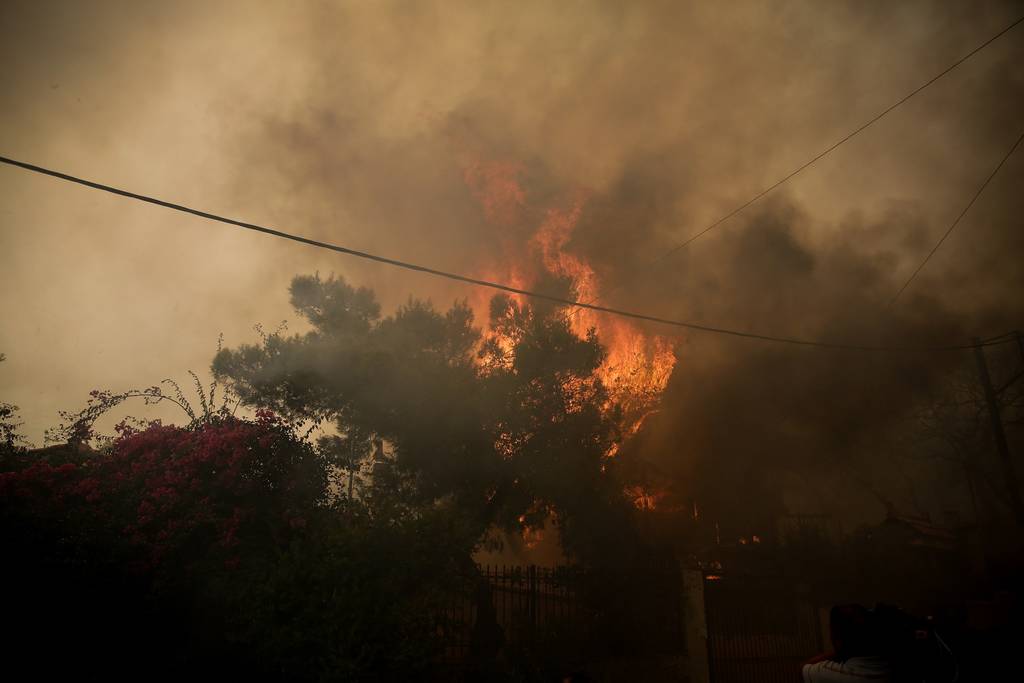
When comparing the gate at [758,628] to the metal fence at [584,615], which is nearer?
the metal fence at [584,615]

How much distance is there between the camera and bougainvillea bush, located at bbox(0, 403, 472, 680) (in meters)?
7.57

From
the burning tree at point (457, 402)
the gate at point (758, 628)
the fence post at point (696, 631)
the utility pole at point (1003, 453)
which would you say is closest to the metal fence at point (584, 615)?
the fence post at point (696, 631)

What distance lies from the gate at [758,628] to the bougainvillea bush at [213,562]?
737cm

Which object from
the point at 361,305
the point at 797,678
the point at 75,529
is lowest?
the point at 797,678

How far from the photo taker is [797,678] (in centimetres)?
1342

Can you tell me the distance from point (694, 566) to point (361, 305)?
11171 mm

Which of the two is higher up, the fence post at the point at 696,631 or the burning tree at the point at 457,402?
the burning tree at the point at 457,402

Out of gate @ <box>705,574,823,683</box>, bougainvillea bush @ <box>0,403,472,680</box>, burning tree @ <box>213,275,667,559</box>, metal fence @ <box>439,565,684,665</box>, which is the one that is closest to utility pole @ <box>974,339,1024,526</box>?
gate @ <box>705,574,823,683</box>

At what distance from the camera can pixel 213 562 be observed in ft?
31.8

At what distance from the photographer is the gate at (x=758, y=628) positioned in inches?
497

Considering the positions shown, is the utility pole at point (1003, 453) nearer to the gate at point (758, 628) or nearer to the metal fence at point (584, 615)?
the gate at point (758, 628)

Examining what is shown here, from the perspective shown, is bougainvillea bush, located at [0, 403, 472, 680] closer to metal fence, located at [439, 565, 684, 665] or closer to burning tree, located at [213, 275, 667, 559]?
burning tree, located at [213, 275, 667, 559]

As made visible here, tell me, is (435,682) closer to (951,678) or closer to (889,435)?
(951,678)

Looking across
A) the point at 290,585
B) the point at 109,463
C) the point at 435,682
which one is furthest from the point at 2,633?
the point at 435,682
